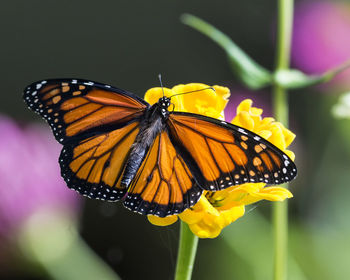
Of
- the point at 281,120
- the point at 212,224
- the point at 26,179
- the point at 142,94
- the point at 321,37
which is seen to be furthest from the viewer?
the point at 142,94

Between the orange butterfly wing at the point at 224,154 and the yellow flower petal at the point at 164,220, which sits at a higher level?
the orange butterfly wing at the point at 224,154

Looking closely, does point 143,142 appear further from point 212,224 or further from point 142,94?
point 142,94

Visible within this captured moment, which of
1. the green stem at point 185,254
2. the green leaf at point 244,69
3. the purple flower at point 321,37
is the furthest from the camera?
the purple flower at point 321,37

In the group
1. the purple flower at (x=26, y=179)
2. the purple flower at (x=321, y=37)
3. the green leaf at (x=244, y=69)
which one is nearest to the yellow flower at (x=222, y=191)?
the green leaf at (x=244, y=69)

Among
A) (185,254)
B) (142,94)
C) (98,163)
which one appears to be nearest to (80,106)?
(98,163)

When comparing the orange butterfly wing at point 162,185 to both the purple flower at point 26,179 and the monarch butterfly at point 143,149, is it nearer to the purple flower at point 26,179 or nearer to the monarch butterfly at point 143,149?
the monarch butterfly at point 143,149

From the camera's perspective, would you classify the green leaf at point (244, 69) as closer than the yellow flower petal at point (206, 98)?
No

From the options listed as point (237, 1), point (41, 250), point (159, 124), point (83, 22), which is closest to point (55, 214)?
point (41, 250)
